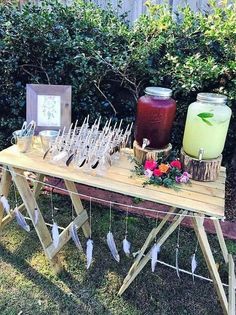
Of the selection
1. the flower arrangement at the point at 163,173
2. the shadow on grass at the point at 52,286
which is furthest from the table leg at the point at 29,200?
the flower arrangement at the point at 163,173

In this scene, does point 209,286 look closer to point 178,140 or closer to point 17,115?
point 178,140

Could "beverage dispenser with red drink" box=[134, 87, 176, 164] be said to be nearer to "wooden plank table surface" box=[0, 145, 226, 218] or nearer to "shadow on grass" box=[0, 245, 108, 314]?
"wooden plank table surface" box=[0, 145, 226, 218]

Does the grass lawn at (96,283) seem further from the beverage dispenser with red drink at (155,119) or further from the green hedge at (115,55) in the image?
the green hedge at (115,55)

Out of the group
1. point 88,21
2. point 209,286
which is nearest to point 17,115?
point 88,21

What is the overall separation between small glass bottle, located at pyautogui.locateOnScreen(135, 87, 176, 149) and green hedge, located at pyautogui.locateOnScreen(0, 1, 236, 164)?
619 millimetres

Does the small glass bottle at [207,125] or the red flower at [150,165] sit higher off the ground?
the small glass bottle at [207,125]

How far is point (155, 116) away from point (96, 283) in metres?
1.10

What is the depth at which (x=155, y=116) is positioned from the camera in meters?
1.60

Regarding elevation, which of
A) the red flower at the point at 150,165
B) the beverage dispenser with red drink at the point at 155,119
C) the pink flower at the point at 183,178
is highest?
the beverage dispenser with red drink at the point at 155,119

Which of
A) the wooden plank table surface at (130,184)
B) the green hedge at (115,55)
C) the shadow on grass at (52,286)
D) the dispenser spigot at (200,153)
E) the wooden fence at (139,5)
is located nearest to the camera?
the wooden plank table surface at (130,184)

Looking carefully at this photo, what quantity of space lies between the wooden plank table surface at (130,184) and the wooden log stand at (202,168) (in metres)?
0.03

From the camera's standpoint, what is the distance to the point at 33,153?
1.79 metres

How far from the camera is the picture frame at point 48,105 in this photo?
6.36 ft

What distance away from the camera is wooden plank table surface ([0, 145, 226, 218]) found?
55.4 inches
